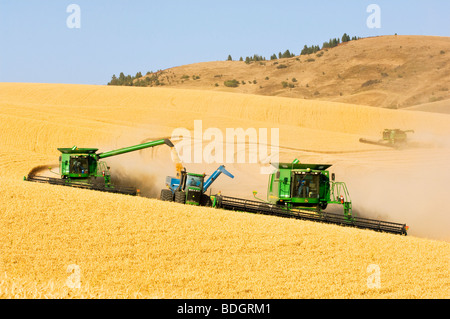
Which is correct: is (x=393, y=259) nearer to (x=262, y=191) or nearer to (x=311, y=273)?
(x=311, y=273)

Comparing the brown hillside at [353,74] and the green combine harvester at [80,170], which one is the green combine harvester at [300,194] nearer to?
the green combine harvester at [80,170]

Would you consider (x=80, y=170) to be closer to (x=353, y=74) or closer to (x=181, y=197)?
(x=181, y=197)

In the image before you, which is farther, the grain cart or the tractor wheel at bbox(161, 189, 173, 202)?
the tractor wheel at bbox(161, 189, 173, 202)

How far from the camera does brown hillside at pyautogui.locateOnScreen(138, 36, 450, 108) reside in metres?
109

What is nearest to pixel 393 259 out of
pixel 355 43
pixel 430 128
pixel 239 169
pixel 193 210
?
pixel 193 210

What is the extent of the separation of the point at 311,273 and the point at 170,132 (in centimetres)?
3474

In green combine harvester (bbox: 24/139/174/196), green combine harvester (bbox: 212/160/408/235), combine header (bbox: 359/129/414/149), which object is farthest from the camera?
combine header (bbox: 359/129/414/149)

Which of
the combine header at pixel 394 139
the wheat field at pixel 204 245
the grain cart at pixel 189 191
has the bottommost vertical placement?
the wheat field at pixel 204 245

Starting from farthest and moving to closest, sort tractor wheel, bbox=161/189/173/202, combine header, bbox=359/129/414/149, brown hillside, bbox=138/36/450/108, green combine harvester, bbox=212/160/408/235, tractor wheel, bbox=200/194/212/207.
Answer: brown hillside, bbox=138/36/450/108
combine header, bbox=359/129/414/149
tractor wheel, bbox=161/189/173/202
tractor wheel, bbox=200/194/212/207
green combine harvester, bbox=212/160/408/235

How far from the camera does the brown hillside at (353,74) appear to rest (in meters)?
109

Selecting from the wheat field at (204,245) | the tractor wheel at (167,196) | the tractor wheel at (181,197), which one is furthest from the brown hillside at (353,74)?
the tractor wheel at (181,197)

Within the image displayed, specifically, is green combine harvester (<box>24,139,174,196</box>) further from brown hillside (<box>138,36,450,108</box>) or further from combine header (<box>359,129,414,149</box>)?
brown hillside (<box>138,36,450,108</box>)

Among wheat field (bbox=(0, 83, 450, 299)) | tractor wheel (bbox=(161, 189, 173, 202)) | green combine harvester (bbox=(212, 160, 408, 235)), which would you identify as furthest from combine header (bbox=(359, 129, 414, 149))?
tractor wheel (bbox=(161, 189, 173, 202))

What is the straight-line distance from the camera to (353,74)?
129m
